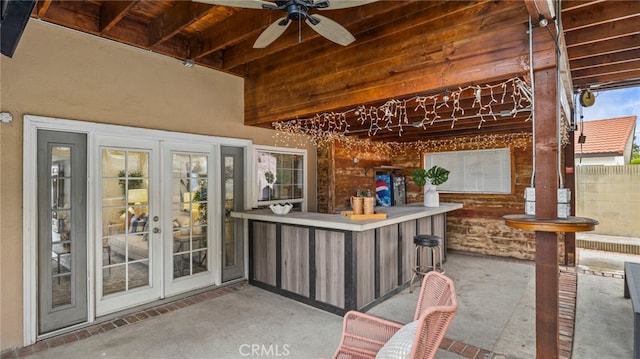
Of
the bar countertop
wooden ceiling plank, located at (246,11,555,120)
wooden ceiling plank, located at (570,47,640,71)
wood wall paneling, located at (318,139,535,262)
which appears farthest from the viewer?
wood wall paneling, located at (318,139,535,262)

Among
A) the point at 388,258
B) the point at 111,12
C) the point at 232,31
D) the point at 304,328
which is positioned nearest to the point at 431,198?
the point at 388,258

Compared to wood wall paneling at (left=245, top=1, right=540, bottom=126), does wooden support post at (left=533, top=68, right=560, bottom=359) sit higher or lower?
lower

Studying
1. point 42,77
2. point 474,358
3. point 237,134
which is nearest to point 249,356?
point 474,358

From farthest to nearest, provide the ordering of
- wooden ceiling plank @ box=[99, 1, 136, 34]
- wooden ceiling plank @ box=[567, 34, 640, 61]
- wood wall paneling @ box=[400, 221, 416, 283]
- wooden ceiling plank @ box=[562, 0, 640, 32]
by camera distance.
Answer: wood wall paneling @ box=[400, 221, 416, 283] < wooden ceiling plank @ box=[567, 34, 640, 61] < wooden ceiling plank @ box=[99, 1, 136, 34] < wooden ceiling plank @ box=[562, 0, 640, 32]

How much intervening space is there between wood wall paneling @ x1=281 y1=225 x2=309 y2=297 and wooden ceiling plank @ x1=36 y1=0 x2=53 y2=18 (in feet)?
10.5

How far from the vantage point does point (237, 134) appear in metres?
4.70

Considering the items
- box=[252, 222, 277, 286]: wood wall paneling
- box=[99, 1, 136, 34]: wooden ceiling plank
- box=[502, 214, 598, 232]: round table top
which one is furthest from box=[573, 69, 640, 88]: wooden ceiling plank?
box=[99, 1, 136, 34]: wooden ceiling plank

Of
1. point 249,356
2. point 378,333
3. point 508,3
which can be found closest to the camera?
point 378,333

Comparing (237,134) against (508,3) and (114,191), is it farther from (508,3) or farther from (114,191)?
(508,3)

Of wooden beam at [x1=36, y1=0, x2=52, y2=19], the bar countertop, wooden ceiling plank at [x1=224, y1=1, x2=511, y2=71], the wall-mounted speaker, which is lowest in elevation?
the bar countertop

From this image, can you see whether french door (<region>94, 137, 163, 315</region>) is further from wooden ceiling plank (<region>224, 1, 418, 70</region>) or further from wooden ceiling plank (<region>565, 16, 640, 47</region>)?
wooden ceiling plank (<region>565, 16, 640, 47</region>)

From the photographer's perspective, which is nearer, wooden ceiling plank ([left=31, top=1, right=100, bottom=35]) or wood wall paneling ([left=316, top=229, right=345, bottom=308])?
wooden ceiling plank ([left=31, top=1, right=100, bottom=35])

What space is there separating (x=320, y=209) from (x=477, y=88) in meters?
3.65

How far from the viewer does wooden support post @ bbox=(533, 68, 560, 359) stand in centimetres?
224
